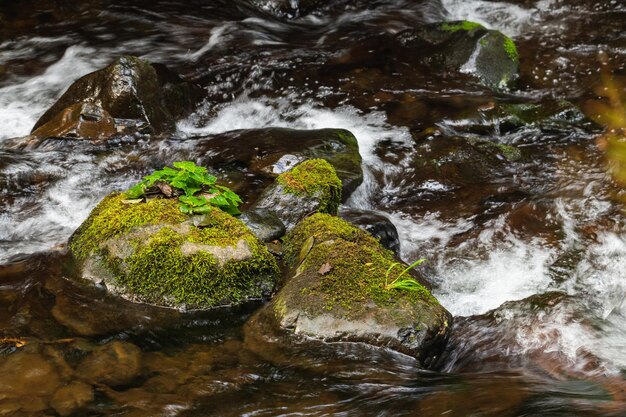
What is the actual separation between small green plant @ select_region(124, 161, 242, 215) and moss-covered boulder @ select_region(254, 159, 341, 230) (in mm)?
548

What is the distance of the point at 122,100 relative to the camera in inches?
318

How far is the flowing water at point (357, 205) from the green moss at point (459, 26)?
94 cm

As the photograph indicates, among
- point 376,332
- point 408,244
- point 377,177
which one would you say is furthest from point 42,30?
point 376,332

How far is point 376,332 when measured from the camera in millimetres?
4230

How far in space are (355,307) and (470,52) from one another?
7119mm

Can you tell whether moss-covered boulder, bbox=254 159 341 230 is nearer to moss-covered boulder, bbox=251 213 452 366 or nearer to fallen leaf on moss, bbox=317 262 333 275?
moss-covered boulder, bbox=251 213 452 366

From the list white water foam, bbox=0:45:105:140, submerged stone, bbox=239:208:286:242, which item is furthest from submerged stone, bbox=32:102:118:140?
submerged stone, bbox=239:208:286:242

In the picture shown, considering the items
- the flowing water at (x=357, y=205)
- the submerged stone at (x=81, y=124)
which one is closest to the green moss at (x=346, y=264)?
the flowing water at (x=357, y=205)

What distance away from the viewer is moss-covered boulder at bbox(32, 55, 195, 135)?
26.4ft

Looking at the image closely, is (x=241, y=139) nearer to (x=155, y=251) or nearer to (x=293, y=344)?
(x=155, y=251)

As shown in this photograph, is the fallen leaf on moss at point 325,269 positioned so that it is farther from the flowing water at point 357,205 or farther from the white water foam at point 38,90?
the white water foam at point 38,90

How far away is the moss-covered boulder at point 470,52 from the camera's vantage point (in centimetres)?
1014

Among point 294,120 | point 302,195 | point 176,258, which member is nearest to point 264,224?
point 302,195

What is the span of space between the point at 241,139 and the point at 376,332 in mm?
4115
